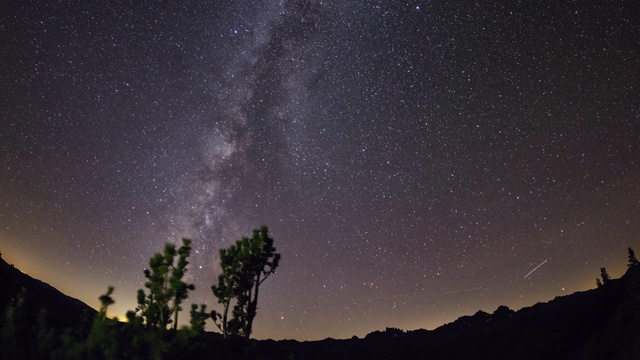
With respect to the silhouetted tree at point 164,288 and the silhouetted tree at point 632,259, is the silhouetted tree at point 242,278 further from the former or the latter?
the silhouetted tree at point 632,259

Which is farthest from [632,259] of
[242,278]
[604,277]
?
[242,278]

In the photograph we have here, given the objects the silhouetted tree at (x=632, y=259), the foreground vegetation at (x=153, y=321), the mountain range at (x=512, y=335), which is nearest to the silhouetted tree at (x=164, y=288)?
the foreground vegetation at (x=153, y=321)

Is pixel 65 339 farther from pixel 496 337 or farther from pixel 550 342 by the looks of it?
pixel 496 337

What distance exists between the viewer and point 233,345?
1579cm

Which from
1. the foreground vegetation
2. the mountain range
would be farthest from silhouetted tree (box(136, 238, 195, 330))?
the mountain range

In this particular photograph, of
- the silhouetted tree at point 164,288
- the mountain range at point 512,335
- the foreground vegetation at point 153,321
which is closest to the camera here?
the foreground vegetation at point 153,321

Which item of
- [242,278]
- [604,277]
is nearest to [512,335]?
[604,277]

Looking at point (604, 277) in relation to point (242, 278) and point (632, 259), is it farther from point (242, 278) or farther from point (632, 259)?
point (242, 278)

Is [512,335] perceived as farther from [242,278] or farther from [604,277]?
[242,278]

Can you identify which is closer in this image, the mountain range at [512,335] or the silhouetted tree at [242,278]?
the silhouetted tree at [242,278]

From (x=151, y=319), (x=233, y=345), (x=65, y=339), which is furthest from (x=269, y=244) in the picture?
(x=65, y=339)

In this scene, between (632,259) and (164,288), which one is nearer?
(164,288)

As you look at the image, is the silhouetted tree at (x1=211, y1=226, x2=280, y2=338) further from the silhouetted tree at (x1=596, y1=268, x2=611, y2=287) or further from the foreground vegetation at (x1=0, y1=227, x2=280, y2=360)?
the silhouetted tree at (x1=596, y1=268, x2=611, y2=287)

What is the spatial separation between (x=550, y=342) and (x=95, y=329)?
143ft
